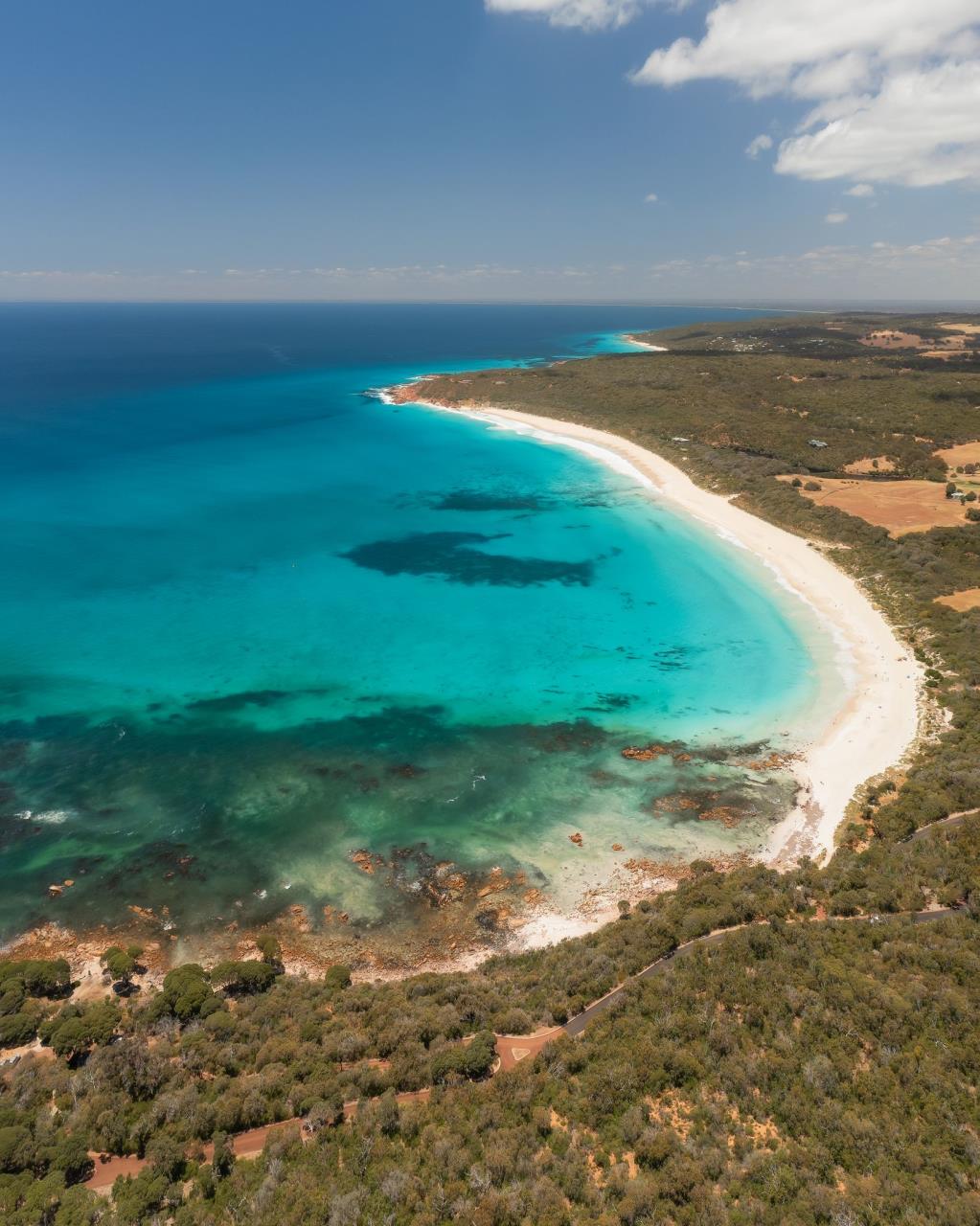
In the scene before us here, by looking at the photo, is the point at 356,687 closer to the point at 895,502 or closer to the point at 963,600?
the point at 963,600

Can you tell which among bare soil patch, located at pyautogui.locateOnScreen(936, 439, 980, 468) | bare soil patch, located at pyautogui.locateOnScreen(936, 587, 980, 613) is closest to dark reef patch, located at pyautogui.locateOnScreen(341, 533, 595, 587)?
bare soil patch, located at pyautogui.locateOnScreen(936, 587, 980, 613)

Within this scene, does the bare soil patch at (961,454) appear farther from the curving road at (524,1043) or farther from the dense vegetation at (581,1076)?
the curving road at (524,1043)

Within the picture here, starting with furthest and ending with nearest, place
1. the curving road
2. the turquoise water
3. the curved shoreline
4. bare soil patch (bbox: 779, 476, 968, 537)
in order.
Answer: bare soil patch (bbox: 779, 476, 968, 537), the curved shoreline, the turquoise water, the curving road

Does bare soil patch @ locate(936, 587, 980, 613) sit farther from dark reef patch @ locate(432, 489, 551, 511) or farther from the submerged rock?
dark reef patch @ locate(432, 489, 551, 511)

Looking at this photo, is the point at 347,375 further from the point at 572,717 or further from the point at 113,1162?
the point at 113,1162

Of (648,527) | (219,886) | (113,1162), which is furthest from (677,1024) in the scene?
(648,527)

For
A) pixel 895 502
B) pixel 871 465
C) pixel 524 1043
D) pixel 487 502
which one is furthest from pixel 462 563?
pixel 871 465
